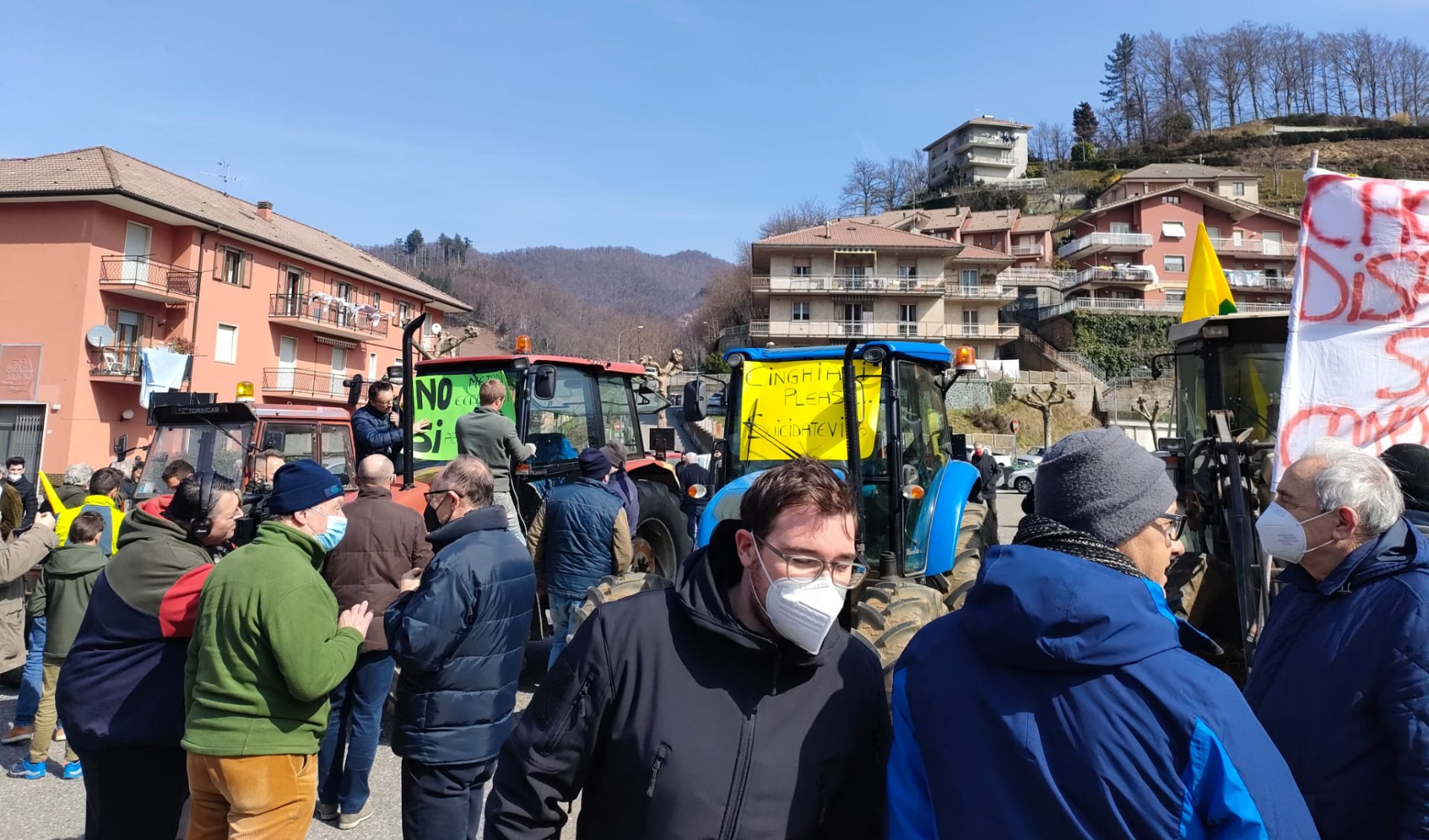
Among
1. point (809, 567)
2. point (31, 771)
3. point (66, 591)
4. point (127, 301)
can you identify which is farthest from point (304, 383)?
point (809, 567)

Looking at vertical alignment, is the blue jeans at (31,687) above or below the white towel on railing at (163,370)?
below

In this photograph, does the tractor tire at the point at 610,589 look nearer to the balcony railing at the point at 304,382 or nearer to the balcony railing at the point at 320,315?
the balcony railing at the point at 304,382

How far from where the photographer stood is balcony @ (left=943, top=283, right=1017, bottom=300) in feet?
160

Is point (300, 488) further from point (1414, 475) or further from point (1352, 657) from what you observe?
point (1414, 475)

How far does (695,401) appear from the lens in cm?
584

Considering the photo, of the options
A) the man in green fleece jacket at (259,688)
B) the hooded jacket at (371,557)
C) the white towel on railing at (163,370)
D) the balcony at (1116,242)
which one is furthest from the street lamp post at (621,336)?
the man in green fleece jacket at (259,688)

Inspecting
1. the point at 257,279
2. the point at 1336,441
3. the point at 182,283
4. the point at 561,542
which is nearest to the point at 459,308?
the point at 257,279

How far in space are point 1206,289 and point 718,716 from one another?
20.6ft

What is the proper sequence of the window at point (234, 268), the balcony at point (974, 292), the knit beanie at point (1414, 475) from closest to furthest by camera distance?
the knit beanie at point (1414, 475)
the window at point (234, 268)
the balcony at point (974, 292)

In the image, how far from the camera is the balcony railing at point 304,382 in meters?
30.5

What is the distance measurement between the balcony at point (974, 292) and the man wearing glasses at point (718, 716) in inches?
1929

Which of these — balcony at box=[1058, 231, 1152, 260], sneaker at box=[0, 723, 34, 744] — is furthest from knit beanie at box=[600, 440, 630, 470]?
balcony at box=[1058, 231, 1152, 260]

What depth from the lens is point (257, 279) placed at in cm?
3000

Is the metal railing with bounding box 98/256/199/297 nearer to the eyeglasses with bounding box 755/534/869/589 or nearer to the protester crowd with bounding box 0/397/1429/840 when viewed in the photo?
the protester crowd with bounding box 0/397/1429/840
